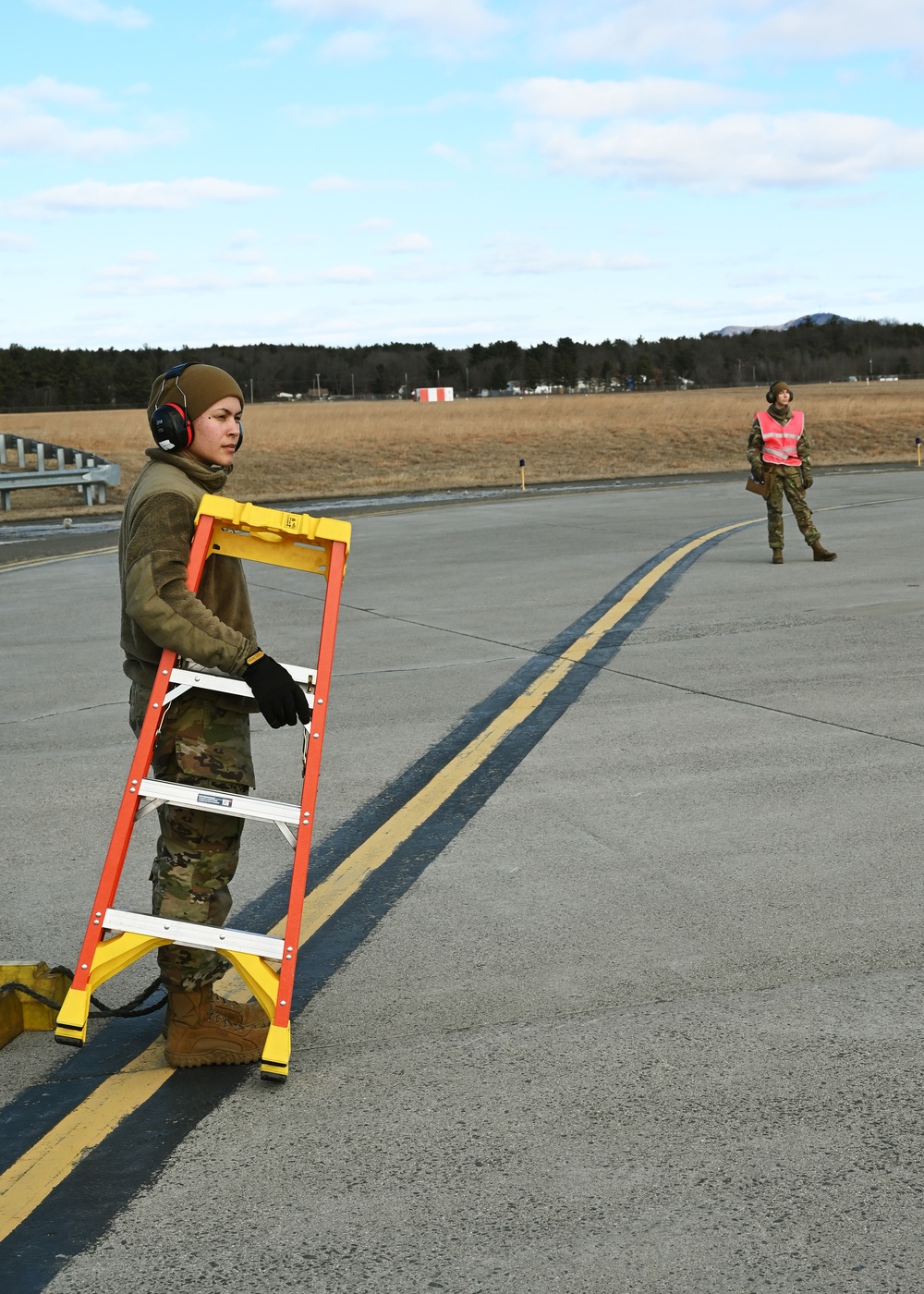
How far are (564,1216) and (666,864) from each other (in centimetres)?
266

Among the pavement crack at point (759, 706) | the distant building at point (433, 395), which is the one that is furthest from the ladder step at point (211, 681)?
the distant building at point (433, 395)

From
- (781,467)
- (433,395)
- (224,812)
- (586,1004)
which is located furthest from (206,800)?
(433,395)

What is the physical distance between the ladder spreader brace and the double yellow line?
0.75 ft

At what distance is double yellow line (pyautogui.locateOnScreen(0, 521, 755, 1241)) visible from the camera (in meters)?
3.44

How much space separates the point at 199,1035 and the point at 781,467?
12.5 meters

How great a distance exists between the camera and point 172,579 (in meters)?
→ 4.01

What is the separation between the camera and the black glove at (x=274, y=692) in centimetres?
390

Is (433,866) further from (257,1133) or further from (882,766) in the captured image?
(882,766)

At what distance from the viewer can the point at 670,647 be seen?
10875 mm

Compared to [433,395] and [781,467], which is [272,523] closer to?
[781,467]

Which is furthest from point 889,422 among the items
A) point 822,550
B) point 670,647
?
A: point 670,647

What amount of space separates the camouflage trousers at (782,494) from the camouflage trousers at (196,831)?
11.9 meters

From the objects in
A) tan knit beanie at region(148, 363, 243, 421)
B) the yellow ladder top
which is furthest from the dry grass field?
the yellow ladder top

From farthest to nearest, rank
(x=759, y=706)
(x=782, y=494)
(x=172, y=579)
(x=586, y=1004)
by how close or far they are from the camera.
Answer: (x=782, y=494)
(x=759, y=706)
(x=586, y=1004)
(x=172, y=579)
